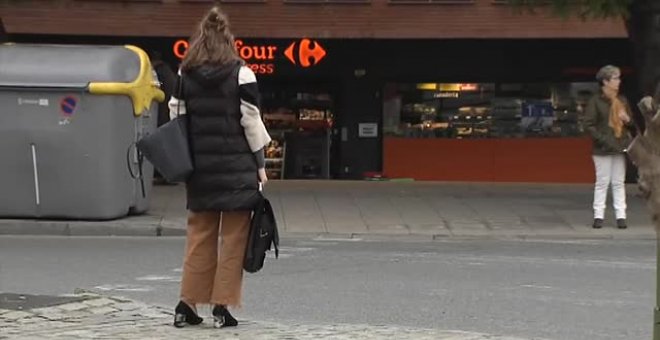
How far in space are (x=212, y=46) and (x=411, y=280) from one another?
3394 millimetres

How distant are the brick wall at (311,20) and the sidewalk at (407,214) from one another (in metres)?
3.36

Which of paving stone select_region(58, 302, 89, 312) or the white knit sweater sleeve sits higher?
the white knit sweater sleeve

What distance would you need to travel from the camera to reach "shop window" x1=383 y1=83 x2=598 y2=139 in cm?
2034

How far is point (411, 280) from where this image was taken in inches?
334

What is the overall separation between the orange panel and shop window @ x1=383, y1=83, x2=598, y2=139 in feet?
0.65

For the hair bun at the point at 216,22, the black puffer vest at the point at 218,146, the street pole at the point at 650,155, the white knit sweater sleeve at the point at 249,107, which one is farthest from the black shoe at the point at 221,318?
the street pole at the point at 650,155

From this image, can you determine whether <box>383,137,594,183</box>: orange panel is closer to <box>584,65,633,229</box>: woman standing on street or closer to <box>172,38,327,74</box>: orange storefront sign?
<box>172,38,327,74</box>: orange storefront sign

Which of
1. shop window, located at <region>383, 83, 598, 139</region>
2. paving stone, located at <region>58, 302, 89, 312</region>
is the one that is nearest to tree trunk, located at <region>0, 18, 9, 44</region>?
shop window, located at <region>383, 83, 598, 139</region>

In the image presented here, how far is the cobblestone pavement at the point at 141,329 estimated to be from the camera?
5.84 metres

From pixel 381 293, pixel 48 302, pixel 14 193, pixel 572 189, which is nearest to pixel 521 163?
pixel 572 189

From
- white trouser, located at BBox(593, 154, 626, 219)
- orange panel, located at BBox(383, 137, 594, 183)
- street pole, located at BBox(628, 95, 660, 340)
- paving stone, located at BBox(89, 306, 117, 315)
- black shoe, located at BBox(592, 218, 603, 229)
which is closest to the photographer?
street pole, located at BBox(628, 95, 660, 340)

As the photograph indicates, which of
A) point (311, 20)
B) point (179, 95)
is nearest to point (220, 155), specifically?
point (179, 95)

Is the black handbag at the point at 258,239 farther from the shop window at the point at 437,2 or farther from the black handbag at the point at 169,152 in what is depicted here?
the shop window at the point at 437,2

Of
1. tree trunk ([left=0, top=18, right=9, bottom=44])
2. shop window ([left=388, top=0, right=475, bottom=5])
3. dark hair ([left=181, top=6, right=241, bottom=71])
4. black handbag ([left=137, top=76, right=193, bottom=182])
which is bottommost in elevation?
black handbag ([left=137, top=76, right=193, bottom=182])
